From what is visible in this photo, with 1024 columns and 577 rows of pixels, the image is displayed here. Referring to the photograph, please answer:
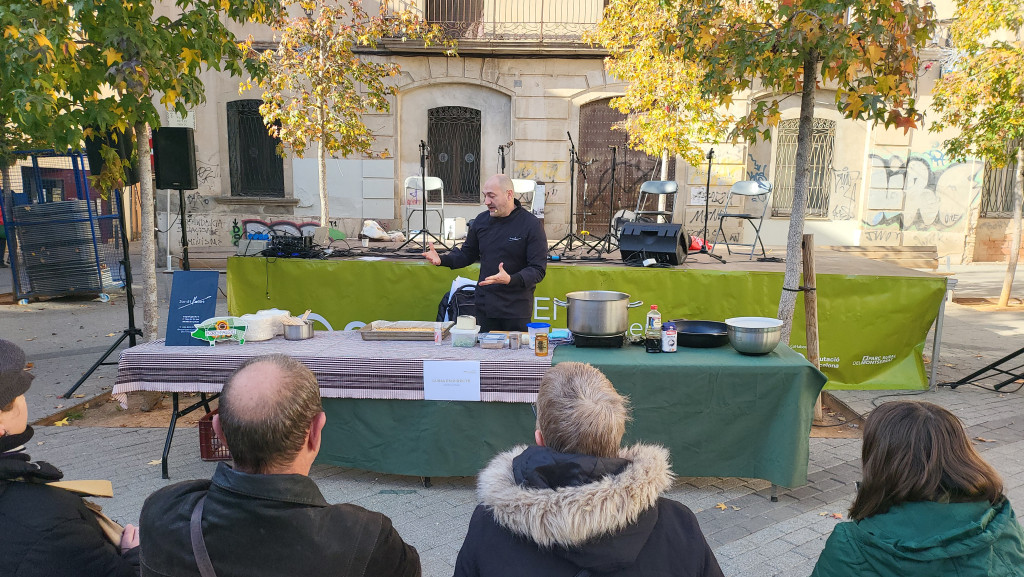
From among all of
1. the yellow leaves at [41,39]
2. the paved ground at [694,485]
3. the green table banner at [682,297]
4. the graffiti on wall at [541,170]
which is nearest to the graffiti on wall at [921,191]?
the graffiti on wall at [541,170]

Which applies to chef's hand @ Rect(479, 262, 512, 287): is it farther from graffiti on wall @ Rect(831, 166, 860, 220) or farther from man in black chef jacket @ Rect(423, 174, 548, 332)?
graffiti on wall @ Rect(831, 166, 860, 220)

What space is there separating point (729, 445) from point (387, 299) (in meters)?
4.26

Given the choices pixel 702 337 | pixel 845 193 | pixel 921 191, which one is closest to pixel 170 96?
pixel 702 337

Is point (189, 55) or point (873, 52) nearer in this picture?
point (873, 52)

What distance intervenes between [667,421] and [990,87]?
8.94 metres

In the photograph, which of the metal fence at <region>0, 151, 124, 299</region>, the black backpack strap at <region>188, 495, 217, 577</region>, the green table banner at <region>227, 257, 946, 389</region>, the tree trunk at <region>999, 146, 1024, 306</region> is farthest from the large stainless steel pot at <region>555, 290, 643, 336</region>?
the tree trunk at <region>999, 146, 1024, 306</region>

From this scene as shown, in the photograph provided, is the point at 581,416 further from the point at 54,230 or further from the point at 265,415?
the point at 54,230

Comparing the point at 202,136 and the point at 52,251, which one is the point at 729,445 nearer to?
the point at 52,251

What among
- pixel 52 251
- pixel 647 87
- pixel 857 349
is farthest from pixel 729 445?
pixel 52 251

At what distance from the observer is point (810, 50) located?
195 inches

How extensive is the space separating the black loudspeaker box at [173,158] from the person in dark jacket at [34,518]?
515 cm

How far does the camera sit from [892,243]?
15.1 metres

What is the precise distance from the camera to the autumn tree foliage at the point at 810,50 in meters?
4.52

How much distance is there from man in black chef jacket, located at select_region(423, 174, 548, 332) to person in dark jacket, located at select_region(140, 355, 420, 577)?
3542 mm
